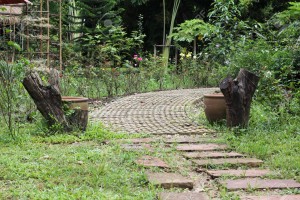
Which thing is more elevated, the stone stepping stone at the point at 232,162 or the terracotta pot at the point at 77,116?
the terracotta pot at the point at 77,116

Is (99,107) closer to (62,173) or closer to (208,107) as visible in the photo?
(208,107)

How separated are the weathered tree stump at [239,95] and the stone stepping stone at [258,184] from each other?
6.65ft

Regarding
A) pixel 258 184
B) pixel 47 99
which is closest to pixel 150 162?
pixel 258 184

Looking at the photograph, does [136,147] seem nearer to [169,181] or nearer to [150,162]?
[150,162]

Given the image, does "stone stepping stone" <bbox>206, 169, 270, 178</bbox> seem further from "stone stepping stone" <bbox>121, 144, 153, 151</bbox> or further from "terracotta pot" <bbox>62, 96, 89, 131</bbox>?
"terracotta pot" <bbox>62, 96, 89, 131</bbox>

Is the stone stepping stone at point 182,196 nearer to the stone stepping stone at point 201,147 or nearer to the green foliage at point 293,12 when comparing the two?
the stone stepping stone at point 201,147

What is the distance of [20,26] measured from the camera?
12.2 meters

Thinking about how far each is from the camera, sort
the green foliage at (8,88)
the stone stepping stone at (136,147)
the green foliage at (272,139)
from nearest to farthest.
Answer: the green foliage at (272,139)
the stone stepping stone at (136,147)
the green foliage at (8,88)

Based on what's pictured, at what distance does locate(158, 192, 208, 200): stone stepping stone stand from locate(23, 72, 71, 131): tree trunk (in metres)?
2.67

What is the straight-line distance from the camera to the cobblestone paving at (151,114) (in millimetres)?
6004

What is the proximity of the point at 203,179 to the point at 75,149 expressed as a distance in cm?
159

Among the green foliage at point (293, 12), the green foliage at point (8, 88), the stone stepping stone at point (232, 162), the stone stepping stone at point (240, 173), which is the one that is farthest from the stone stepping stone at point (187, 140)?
the green foliage at point (293, 12)

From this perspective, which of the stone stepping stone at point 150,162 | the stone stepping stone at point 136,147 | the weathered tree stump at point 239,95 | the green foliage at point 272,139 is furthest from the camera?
the weathered tree stump at point 239,95

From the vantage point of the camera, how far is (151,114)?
7285 mm
